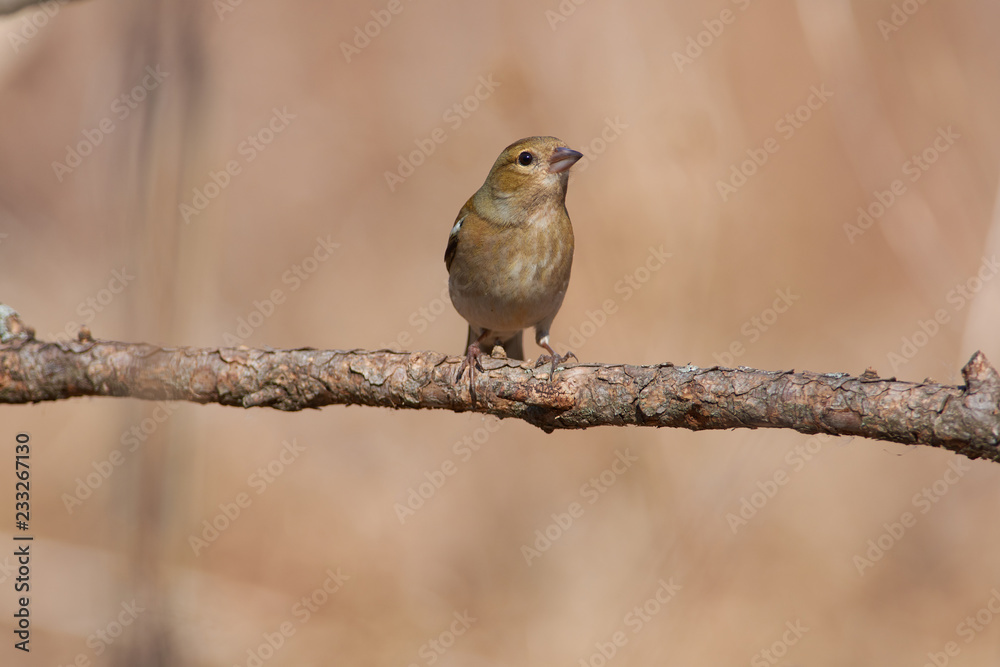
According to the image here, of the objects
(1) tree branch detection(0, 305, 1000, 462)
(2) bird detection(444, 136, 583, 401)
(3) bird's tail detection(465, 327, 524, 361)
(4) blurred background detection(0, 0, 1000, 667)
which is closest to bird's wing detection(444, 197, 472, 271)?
(2) bird detection(444, 136, 583, 401)

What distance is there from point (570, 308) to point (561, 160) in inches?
115

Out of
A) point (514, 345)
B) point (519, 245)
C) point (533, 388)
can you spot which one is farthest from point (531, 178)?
point (533, 388)

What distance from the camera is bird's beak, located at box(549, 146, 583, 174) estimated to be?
16.8ft

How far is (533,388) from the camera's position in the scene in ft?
11.3

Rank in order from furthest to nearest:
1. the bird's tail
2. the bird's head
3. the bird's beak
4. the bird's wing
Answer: the bird's tail < the bird's wing < the bird's head < the bird's beak

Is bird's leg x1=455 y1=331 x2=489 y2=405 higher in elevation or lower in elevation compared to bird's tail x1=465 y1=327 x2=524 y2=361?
lower

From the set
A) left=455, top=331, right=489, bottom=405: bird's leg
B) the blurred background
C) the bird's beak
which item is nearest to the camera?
left=455, top=331, right=489, bottom=405: bird's leg

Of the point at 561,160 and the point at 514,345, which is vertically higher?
the point at 561,160

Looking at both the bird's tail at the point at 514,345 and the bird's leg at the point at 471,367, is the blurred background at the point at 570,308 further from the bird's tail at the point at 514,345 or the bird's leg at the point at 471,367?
the bird's leg at the point at 471,367

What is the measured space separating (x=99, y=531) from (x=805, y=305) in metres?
7.65

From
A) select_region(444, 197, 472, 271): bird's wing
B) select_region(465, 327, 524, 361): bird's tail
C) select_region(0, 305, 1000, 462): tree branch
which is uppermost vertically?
select_region(444, 197, 472, 271): bird's wing

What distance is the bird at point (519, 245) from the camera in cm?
512

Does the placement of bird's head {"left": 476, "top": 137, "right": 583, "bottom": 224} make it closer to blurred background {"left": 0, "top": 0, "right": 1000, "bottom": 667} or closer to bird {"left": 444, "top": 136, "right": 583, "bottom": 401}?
bird {"left": 444, "top": 136, "right": 583, "bottom": 401}

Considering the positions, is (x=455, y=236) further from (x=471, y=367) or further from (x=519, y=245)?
(x=471, y=367)
